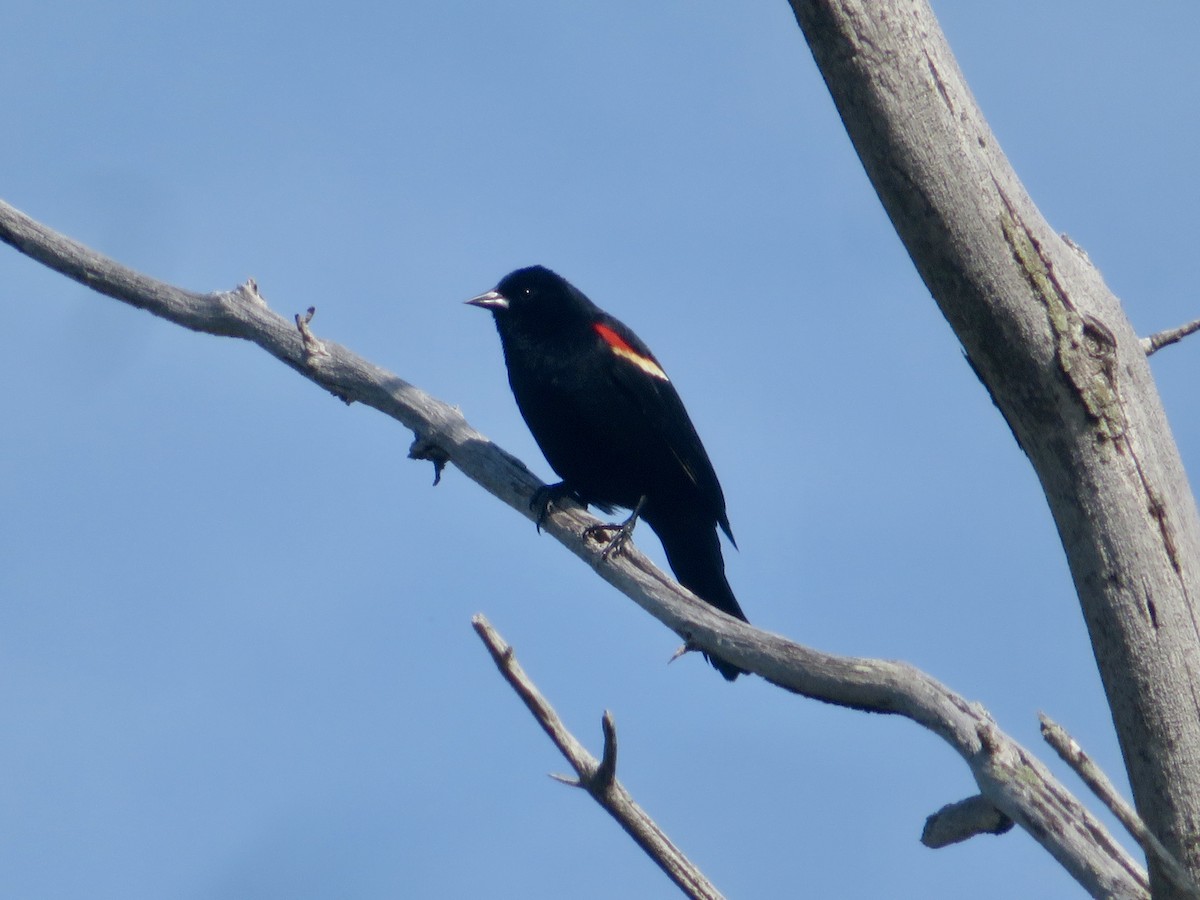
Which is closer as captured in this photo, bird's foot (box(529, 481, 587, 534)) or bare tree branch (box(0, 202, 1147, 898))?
bare tree branch (box(0, 202, 1147, 898))

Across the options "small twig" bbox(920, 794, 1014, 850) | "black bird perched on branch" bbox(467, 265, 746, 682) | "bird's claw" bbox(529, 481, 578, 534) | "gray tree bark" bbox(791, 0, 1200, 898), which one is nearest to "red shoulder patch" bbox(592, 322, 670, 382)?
"black bird perched on branch" bbox(467, 265, 746, 682)

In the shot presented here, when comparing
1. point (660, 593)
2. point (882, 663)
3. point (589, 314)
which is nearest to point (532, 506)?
point (660, 593)

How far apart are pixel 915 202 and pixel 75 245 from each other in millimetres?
3538

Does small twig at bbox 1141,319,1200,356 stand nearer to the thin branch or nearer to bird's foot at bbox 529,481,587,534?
the thin branch

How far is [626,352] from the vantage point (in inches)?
229

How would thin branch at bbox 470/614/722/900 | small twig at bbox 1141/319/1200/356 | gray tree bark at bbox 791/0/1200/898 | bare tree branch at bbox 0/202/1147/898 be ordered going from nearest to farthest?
bare tree branch at bbox 0/202/1147/898 → gray tree bark at bbox 791/0/1200/898 → small twig at bbox 1141/319/1200/356 → thin branch at bbox 470/614/722/900

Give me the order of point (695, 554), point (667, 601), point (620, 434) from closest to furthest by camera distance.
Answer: point (667, 601)
point (620, 434)
point (695, 554)

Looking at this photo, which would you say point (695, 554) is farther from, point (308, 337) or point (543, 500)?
point (308, 337)

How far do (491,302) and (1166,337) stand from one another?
3651mm

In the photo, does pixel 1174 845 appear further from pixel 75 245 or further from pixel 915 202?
pixel 75 245

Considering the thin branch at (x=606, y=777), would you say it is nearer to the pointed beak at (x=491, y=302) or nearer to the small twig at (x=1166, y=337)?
the small twig at (x=1166, y=337)

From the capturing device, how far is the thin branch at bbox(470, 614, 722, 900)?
330 cm

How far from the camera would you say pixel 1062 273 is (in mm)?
2906

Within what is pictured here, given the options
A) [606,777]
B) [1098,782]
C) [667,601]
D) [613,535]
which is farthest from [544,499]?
[1098,782]
